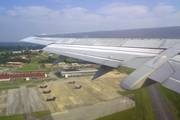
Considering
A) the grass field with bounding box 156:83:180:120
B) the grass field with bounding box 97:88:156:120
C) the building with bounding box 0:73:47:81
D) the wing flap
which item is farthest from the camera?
the building with bounding box 0:73:47:81

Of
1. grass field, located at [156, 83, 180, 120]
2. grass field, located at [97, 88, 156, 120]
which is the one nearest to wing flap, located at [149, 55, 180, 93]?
grass field, located at [97, 88, 156, 120]

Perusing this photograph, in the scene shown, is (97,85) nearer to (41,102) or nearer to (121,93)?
(121,93)

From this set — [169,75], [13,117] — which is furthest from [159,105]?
[13,117]

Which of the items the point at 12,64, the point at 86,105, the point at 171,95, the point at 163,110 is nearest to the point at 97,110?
the point at 86,105

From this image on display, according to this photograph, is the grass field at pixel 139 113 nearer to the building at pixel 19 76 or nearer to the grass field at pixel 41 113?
the grass field at pixel 41 113

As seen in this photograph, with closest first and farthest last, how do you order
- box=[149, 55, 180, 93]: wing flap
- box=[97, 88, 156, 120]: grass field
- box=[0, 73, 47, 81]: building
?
box=[149, 55, 180, 93]: wing flap
box=[97, 88, 156, 120]: grass field
box=[0, 73, 47, 81]: building

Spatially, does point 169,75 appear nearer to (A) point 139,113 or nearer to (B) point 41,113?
(A) point 139,113

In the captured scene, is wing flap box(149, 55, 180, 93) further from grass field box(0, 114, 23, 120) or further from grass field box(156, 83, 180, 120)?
grass field box(0, 114, 23, 120)

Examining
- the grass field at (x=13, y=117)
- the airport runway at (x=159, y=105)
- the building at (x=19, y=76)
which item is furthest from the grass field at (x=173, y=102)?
the building at (x=19, y=76)
